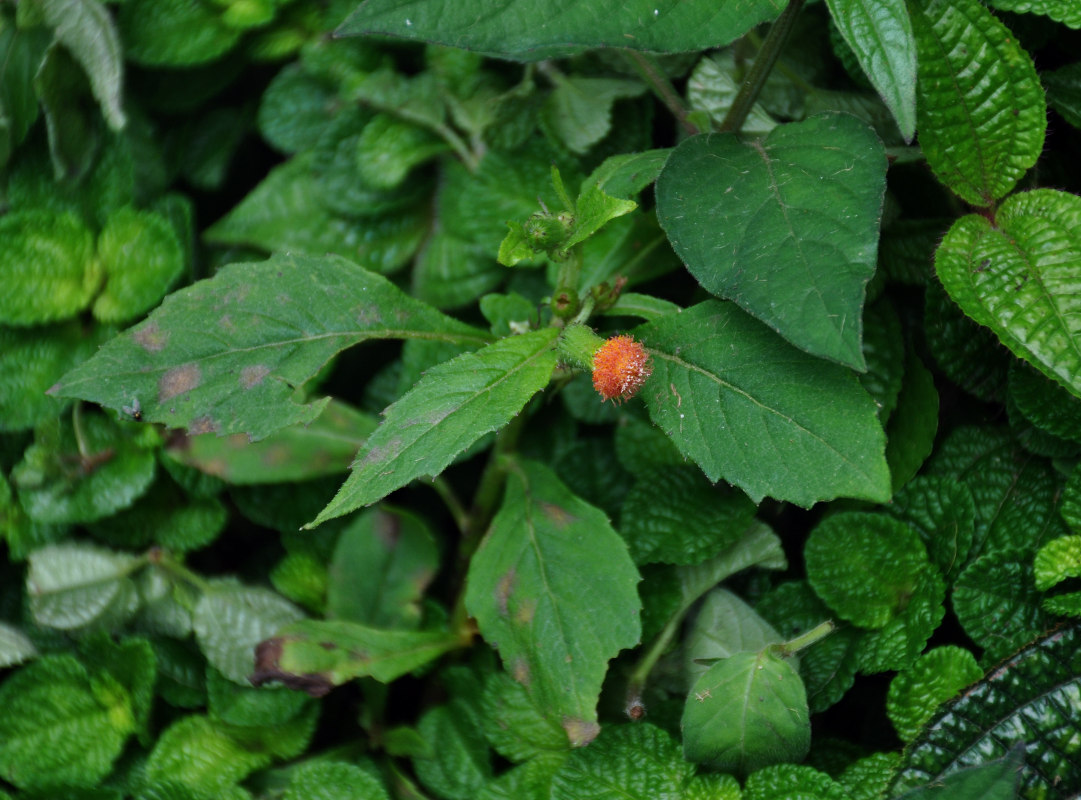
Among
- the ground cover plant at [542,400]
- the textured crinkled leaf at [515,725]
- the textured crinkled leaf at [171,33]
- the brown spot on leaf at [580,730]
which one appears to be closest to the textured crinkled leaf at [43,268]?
the ground cover plant at [542,400]

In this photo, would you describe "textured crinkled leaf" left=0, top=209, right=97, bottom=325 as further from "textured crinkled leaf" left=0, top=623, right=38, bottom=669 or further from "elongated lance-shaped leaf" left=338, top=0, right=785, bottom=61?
"elongated lance-shaped leaf" left=338, top=0, right=785, bottom=61

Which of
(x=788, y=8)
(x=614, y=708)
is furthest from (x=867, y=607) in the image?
(x=788, y=8)

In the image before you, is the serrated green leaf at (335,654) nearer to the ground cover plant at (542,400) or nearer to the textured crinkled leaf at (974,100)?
the ground cover plant at (542,400)

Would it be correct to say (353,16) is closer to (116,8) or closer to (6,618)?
(116,8)

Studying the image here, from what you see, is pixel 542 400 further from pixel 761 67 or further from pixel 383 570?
pixel 761 67

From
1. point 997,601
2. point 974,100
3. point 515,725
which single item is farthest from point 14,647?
point 974,100

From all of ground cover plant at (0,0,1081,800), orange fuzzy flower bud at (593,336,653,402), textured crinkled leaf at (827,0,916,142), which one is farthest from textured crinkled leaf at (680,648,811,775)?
textured crinkled leaf at (827,0,916,142)
